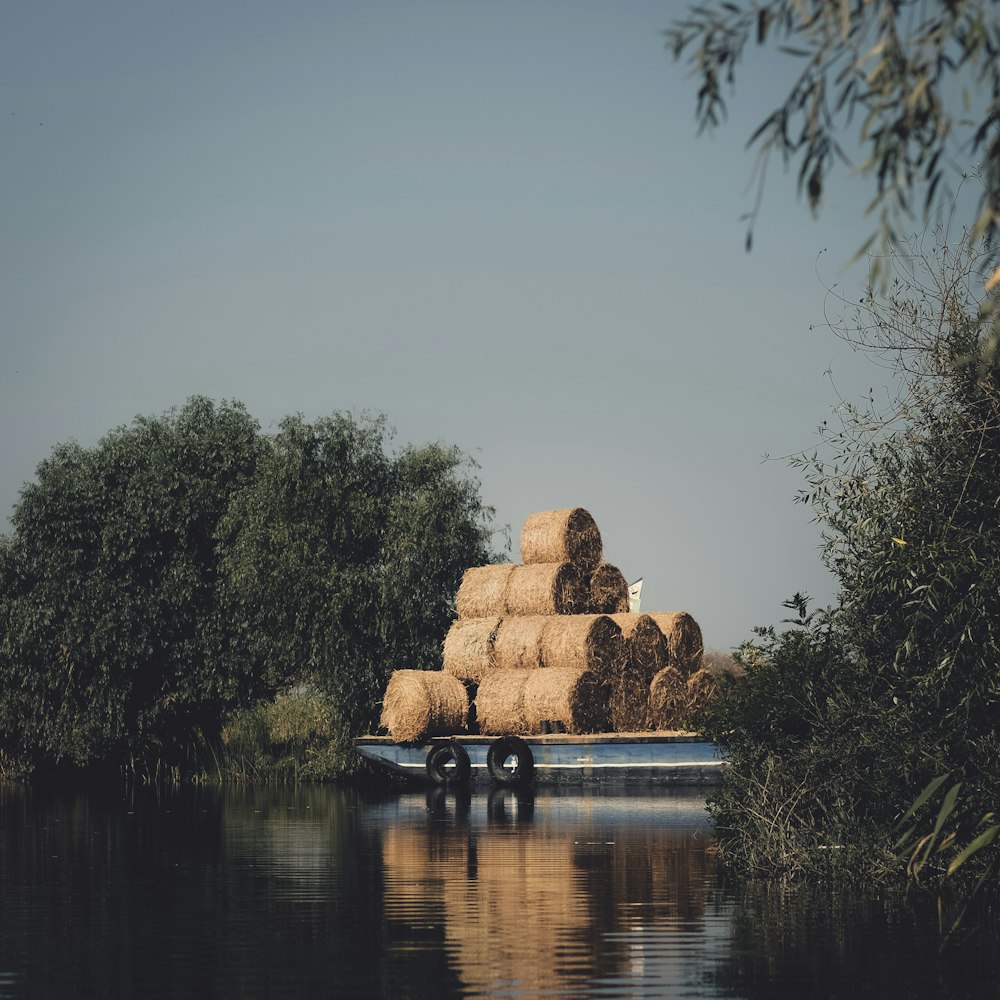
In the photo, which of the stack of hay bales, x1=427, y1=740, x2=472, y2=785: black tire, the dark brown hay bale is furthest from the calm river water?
the dark brown hay bale

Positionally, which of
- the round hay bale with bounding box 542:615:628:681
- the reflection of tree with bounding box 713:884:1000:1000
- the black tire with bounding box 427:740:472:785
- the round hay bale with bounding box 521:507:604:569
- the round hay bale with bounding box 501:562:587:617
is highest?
the round hay bale with bounding box 521:507:604:569

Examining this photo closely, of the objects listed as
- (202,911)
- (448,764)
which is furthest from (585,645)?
(202,911)

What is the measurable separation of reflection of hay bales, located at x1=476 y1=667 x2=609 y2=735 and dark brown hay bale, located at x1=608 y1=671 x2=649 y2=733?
0.22m

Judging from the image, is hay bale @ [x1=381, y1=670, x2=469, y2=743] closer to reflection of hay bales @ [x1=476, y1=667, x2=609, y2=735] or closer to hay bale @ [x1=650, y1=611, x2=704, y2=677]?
reflection of hay bales @ [x1=476, y1=667, x2=609, y2=735]

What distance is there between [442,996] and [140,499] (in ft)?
110

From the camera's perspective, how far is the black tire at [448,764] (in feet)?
115

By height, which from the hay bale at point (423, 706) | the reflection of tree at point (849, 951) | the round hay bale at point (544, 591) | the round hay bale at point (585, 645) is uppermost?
the round hay bale at point (544, 591)

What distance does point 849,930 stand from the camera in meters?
13.9

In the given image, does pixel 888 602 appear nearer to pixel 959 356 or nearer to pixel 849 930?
pixel 959 356

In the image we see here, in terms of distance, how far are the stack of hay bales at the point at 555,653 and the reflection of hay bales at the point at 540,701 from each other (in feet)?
0.07

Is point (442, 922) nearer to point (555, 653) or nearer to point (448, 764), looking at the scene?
point (555, 653)

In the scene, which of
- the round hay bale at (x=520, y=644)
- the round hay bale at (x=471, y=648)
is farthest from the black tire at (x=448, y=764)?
the round hay bale at (x=520, y=644)

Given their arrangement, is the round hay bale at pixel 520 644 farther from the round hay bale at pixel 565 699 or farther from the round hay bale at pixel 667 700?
the round hay bale at pixel 667 700

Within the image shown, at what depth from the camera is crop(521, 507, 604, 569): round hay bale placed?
37.2 m
